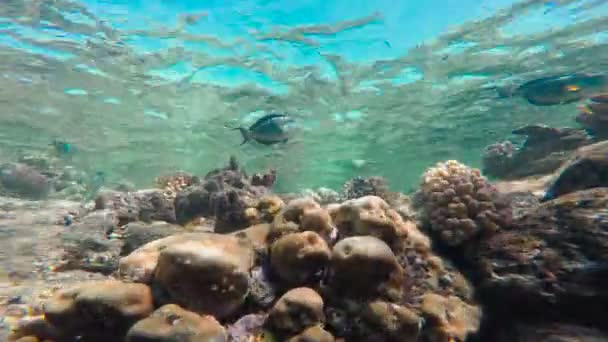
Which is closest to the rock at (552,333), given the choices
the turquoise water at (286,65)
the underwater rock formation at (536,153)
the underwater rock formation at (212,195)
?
the underwater rock formation at (212,195)

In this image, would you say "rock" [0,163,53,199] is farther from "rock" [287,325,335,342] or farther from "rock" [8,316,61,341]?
"rock" [287,325,335,342]

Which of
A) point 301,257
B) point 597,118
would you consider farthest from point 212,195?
point 597,118

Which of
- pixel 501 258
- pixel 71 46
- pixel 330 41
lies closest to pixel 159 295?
pixel 501 258

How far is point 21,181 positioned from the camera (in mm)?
13883

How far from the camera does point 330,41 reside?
575 inches

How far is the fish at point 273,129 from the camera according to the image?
19.5 ft

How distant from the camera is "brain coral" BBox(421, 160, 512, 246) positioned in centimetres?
432

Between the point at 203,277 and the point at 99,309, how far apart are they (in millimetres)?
818

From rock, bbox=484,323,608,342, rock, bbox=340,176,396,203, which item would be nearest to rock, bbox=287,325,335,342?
rock, bbox=484,323,608,342

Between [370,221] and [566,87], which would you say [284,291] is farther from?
[566,87]

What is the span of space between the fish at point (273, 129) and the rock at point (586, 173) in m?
4.44

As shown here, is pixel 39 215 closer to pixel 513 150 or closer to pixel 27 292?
pixel 27 292

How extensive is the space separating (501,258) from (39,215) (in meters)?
9.59

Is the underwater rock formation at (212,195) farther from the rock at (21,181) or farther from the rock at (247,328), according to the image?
the rock at (21,181)
